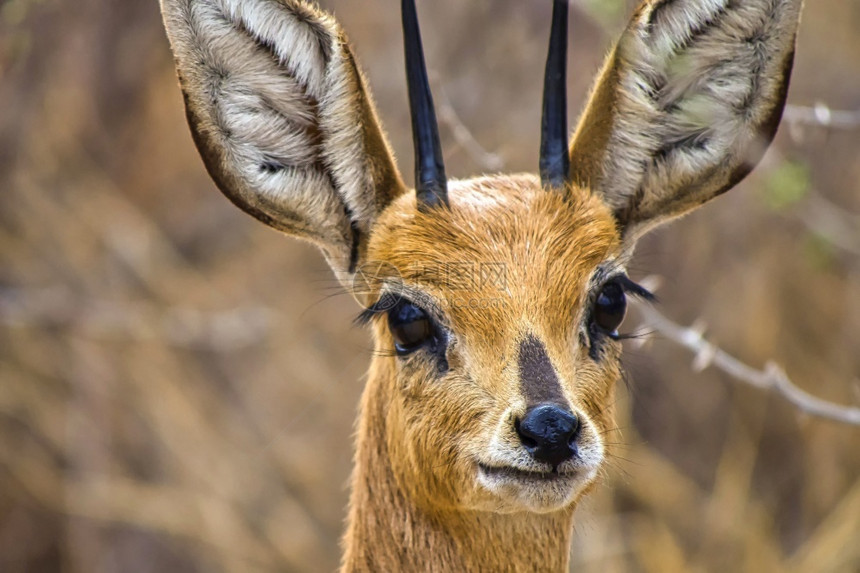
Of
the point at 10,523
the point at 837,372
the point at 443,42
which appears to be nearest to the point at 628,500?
the point at 837,372

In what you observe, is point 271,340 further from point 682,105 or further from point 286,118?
point 682,105

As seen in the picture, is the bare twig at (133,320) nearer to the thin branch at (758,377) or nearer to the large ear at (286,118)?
the thin branch at (758,377)

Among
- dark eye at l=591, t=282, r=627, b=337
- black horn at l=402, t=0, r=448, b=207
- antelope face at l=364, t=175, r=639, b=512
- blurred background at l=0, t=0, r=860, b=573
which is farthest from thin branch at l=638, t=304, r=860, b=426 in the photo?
blurred background at l=0, t=0, r=860, b=573

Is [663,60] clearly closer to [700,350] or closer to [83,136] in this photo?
[700,350]

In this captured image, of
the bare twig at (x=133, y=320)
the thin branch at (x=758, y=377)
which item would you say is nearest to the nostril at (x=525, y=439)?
Answer: the thin branch at (x=758, y=377)

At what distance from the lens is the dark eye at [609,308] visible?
159 inches

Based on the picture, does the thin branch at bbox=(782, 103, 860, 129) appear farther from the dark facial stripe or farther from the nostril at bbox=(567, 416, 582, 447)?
the nostril at bbox=(567, 416, 582, 447)

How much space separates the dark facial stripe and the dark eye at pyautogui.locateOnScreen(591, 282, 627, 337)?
16.4 inches

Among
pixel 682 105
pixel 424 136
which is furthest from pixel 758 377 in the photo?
pixel 424 136

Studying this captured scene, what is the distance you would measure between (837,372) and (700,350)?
5.04 meters

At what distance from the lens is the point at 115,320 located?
961 centimetres

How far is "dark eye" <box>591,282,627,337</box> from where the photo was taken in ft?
13.3

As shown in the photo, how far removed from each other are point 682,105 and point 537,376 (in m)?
1.47

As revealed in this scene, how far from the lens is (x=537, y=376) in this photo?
361 cm
